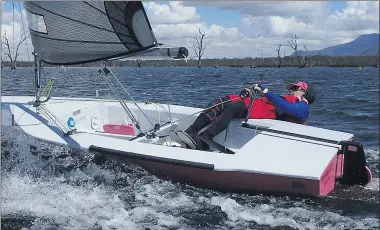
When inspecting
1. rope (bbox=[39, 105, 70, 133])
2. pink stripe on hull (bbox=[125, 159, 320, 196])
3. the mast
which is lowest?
pink stripe on hull (bbox=[125, 159, 320, 196])

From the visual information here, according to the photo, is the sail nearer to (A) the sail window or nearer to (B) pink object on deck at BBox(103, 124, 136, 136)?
(A) the sail window

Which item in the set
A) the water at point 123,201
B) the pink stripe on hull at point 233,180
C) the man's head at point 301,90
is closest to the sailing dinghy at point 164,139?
the pink stripe on hull at point 233,180

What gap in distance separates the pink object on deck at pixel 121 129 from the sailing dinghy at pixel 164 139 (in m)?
0.54

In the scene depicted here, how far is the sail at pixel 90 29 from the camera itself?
572cm

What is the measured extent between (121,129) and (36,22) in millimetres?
2116

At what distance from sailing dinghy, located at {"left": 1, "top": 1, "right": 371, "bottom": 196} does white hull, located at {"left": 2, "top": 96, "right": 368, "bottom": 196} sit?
11mm

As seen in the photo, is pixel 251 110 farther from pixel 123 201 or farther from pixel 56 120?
pixel 56 120

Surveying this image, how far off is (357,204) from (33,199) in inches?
148

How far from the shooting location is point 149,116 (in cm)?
762

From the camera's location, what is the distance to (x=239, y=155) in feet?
17.2

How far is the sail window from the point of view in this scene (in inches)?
246

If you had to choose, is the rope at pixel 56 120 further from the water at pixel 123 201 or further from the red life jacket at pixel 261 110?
the red life jacket at pixel 261 110

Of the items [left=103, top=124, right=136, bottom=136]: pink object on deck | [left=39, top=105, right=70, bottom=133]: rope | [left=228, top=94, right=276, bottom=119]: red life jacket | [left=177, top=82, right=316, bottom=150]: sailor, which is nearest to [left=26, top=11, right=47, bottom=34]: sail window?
[left=39, top=105, right=70, bottom=133]: rope

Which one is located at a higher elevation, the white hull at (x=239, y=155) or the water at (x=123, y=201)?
the white hull at (x=239, y=155)
